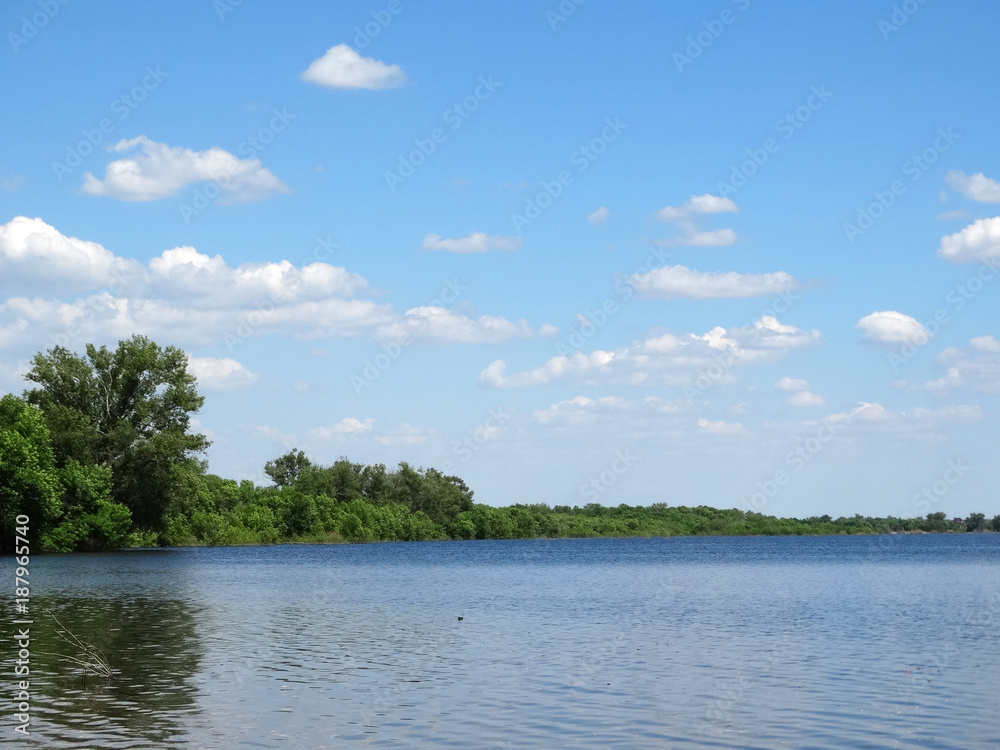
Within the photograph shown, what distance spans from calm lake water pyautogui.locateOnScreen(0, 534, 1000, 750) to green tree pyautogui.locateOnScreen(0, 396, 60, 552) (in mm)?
24458

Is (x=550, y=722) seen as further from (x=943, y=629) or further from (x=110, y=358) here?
(x=110, y=358)

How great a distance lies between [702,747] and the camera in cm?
1855

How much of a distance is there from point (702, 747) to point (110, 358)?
88.3 meters

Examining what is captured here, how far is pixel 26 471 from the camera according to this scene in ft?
258

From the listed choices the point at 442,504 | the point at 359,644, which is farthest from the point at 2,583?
the point at 442,504

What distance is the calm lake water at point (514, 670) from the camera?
64.4ft

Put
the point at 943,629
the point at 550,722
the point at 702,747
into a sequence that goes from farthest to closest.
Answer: the point at 943,629 → the point at 550,722 → the point at 702,747

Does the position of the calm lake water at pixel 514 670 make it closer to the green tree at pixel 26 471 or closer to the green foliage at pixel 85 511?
the green tree at pixel 26 471

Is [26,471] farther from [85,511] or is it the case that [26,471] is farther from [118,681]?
[118,681]

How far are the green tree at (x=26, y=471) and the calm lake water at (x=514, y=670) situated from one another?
24.5m

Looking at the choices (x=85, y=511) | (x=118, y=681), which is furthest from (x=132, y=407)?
(x=118, y=681)

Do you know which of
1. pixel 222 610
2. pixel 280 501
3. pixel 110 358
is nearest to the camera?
pixel 222 610

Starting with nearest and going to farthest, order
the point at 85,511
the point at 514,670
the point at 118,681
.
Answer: the point at 118,681 → the point at 514,670 → the point at 85,511

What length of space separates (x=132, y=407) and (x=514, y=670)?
7926cm
